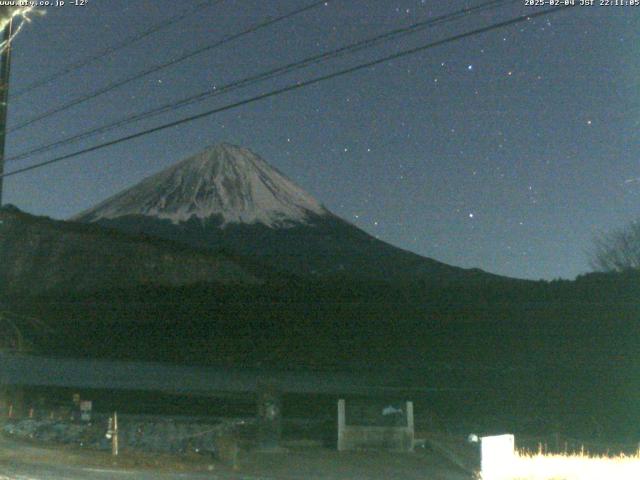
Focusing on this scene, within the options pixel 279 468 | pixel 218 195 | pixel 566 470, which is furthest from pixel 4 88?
pixel 218 195

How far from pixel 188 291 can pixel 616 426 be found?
51.7 m

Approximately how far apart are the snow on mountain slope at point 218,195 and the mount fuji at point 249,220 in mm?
170

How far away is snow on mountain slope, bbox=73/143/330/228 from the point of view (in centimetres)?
14925

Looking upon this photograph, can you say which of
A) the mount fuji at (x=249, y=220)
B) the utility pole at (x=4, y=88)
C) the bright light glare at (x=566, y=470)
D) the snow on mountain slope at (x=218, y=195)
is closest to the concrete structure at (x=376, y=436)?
the bright light glare at (x=566, y=470)

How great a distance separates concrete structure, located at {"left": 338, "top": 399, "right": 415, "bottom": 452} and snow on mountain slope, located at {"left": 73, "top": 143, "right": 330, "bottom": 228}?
12662cm

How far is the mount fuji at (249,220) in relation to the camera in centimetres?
12500

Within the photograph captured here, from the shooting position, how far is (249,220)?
495ft

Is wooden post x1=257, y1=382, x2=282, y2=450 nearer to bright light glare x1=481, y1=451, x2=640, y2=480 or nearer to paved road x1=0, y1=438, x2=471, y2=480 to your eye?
paved road x1=0, y1=438, x2=471, y2=480

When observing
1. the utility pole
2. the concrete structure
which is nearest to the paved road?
the concrete structure

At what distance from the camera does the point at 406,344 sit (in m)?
58.8

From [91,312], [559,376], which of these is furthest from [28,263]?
A: [559,376]

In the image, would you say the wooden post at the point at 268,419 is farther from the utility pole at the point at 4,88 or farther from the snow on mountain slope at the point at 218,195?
the snow on mountain slope at the point at 218,195

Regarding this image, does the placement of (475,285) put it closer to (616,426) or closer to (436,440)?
(616,426)

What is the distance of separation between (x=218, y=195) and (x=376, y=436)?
14847 cm
